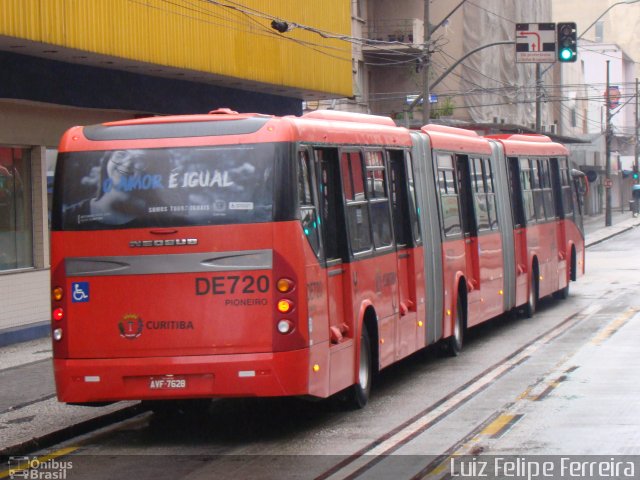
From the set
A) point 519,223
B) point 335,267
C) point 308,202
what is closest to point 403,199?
point 335,267

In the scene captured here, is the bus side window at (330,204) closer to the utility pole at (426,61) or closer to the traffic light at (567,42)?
the traffic light at (567,42)

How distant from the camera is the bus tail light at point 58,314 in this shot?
10281 millimetres

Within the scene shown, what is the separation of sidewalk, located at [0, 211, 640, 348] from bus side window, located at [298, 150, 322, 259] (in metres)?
7.90

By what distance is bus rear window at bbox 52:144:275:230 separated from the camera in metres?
10.0

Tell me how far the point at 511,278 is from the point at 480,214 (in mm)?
2001

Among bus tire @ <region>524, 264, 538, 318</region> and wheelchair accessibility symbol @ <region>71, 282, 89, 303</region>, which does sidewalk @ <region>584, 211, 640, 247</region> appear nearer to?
bus tire @ <region>524, 264, 538, 318</region>

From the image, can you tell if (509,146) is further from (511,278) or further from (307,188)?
(307,188)

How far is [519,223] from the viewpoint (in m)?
20.1

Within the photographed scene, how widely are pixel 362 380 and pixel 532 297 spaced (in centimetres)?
958

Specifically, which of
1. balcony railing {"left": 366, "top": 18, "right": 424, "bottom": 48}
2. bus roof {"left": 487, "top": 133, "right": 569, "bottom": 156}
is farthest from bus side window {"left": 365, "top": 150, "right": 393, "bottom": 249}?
balcony railing {"left": 366, "top": 18, "right": 424, "bottom": 48}

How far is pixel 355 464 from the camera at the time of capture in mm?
9055

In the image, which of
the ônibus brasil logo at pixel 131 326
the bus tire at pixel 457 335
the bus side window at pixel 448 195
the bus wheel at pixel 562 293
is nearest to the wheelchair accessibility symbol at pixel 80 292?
the ônibus brasil logo at pixel 131 326

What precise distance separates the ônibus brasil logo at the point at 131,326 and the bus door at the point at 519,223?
1079cm

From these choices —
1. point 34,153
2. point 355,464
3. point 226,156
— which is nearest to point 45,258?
point 34,153
